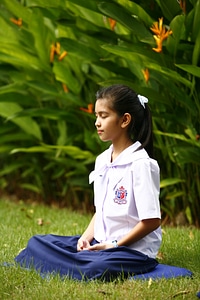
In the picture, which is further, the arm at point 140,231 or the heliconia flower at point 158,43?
the heliconia flower at point 158,43

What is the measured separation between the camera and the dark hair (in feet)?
12.9

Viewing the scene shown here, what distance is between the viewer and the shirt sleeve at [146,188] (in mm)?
3748

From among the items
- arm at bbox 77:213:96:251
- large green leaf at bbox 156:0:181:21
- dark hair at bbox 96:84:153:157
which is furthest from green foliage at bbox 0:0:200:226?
arm at bbox 77:213:96:251

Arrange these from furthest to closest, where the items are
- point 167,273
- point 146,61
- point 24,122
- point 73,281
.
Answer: point 24,122
point 146,61
point 167,273
point 73,281

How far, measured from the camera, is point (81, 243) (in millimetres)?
3996

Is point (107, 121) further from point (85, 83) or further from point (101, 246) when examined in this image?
point (85, 83)

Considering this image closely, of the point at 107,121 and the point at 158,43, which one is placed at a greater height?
the point at 158,43

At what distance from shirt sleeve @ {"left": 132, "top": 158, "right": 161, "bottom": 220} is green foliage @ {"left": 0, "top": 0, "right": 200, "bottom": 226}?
1070 mm

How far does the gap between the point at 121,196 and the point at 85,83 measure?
2523 millimetres

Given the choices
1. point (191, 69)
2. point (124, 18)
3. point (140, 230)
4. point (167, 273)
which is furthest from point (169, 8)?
point (167, 273)

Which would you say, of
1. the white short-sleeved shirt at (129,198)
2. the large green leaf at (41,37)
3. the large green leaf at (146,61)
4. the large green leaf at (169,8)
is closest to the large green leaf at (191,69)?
the large green leaf at (146,61)

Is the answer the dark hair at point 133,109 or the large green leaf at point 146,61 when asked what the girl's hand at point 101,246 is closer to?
the dark hair at point 133,109

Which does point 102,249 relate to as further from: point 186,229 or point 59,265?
point 186,229

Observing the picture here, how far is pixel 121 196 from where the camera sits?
3877 millimetres
